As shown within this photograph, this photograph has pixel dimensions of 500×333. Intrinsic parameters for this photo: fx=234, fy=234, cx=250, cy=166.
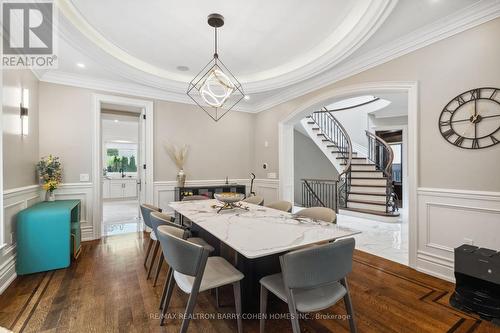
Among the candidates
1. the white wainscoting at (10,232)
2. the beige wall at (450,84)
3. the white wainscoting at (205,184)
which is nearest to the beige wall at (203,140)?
the white wainscoting at (205,184)

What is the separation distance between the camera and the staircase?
5.55 metres

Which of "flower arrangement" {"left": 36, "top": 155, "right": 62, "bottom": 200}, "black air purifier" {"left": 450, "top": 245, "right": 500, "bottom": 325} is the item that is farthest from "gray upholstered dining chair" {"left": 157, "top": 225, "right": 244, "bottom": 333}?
"flower arrangement" {"left": 36, "top": 155, "right": 62, "bottom": 200}

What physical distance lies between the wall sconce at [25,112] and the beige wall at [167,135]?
22.9 inches

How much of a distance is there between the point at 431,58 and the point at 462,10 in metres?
0.46

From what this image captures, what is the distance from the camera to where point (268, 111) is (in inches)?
208

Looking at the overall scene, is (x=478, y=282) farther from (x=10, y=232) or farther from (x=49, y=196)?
(x=49, y=196)

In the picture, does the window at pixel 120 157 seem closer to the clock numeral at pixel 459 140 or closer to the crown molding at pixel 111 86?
the crown molding at pixel 111 86

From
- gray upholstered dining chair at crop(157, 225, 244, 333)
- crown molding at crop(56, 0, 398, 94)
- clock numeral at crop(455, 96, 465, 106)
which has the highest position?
crown molding at crop(56, 0, 398, 94)

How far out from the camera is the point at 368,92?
3307mm

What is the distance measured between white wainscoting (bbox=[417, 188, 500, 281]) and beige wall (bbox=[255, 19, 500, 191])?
112 millimetres

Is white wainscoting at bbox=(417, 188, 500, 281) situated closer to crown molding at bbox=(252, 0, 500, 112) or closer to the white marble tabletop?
the white marble tabletop

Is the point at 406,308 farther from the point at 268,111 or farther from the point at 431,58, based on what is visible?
the point at 268,111

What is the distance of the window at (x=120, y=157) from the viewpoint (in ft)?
28.6

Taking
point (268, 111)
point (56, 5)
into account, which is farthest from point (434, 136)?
point (56, 5)
